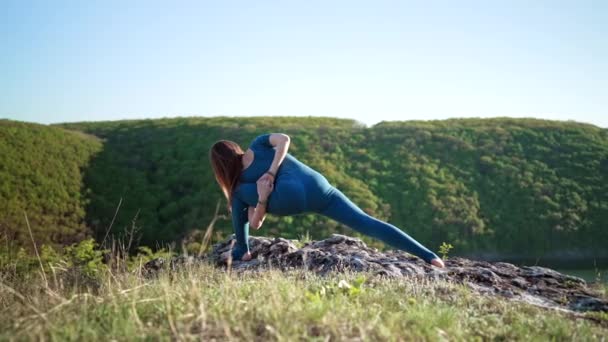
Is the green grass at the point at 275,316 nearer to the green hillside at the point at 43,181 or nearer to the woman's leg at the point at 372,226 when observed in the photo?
the woman's leg at the point at 372,226

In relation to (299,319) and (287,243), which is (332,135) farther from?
(299,319)

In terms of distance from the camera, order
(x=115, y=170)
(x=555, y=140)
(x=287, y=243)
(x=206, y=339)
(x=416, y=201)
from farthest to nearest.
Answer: (x=555, y=140), (x=115, y=170), (x=416, y=201), (x=287, y=243), (x=206, y=339)

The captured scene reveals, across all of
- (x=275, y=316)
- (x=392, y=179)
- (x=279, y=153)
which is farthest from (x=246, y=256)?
(x=392, y=179)

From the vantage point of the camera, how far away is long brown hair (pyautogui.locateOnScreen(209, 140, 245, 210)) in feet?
20.1

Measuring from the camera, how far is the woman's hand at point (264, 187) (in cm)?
592

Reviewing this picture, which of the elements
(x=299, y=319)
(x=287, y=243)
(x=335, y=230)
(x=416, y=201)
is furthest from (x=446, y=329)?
(x=416, y=201)

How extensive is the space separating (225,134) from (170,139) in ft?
10.1

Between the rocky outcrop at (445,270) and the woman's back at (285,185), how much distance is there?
23.8 inches

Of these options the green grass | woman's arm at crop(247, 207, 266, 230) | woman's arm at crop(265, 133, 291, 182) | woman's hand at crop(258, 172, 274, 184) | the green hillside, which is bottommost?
the green hillside

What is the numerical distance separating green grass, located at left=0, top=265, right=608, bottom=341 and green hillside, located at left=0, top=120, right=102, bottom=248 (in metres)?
12.4

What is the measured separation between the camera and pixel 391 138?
27.7 metres

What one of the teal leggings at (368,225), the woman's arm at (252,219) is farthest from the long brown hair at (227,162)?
the teal leggings at (368,225)

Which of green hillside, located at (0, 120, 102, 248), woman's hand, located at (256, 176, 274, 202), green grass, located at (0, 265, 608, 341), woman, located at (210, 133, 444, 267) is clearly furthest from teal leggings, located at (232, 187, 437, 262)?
green hillside, located at (0, 120, 102, 248)

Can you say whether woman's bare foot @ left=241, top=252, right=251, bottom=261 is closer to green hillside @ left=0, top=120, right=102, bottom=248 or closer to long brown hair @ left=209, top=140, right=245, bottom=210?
long brown hair @ left=209, top=140, right=245, bottom=210
